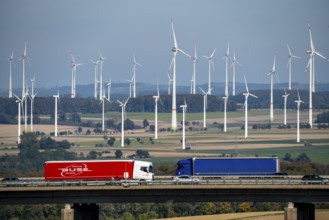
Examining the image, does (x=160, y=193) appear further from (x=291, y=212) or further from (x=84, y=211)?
(x=291, y=212)

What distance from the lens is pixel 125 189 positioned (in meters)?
120

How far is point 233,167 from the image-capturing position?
5354 inches

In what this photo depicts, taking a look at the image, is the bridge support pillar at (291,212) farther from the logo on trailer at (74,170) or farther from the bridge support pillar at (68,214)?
the logo on trailer at (74,170)

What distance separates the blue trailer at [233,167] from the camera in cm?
13550

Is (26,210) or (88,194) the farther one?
(26,210)

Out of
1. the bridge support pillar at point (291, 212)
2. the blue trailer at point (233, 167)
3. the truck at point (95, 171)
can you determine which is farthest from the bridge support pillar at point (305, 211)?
the truck at point (95, 171)

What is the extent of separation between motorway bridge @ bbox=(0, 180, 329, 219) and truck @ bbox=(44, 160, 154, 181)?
907cm

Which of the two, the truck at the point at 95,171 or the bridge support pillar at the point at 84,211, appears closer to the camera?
the bridge support pillar at the point at 84,211

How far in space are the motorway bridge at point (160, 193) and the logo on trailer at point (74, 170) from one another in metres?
9.80

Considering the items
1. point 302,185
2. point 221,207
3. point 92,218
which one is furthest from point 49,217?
point 302,185

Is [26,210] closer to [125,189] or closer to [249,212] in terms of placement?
[249,212]

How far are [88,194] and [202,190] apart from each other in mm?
10807

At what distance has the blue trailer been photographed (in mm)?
135500

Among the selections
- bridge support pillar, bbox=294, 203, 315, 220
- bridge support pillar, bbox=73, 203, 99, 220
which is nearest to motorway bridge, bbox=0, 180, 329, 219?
bridge support pillar, bbox=73, 203, 99, 220
